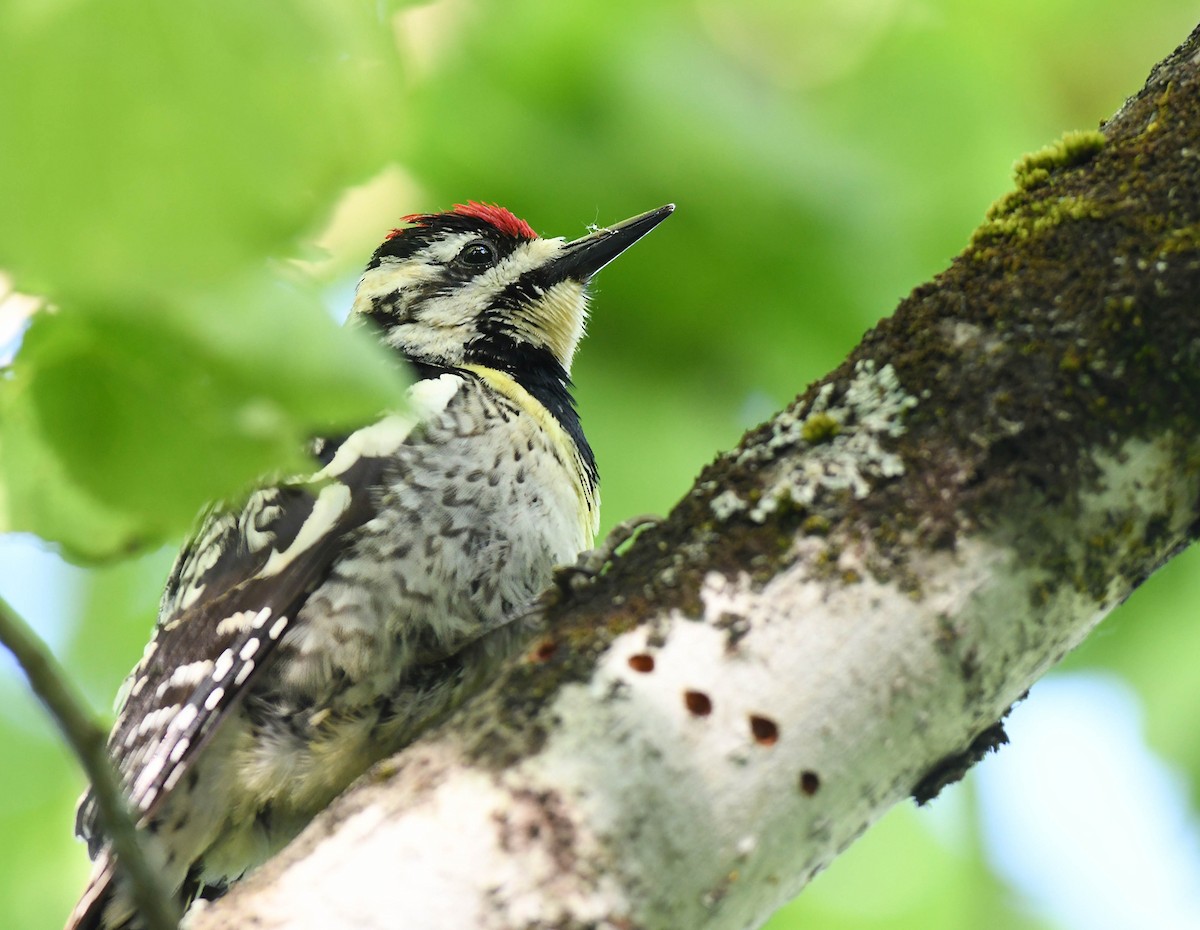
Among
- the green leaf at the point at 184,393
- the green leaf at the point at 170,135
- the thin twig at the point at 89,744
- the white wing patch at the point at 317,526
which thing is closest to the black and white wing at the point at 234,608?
the white wing patch at the point at 317,526

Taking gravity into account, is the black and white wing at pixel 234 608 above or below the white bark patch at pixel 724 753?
above

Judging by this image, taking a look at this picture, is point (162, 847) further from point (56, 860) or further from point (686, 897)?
point (56, 860)

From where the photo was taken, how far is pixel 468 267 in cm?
314

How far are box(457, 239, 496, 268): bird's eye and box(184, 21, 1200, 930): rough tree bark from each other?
180 cm

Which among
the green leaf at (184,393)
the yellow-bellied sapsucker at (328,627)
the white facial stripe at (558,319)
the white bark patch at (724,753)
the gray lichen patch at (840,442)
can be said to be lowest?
the white bark patch at (724,753)

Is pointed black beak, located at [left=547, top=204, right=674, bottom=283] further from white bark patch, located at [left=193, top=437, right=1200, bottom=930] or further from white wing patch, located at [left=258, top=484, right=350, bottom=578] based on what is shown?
white bark patch, located at [left=193, top=437, right=1200, bottom=930]

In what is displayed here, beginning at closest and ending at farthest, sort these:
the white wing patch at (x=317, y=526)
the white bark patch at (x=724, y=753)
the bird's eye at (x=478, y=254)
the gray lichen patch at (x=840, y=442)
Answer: the white bark patch at (x=724, y=753) < the gray lichen patch at (x=840, y=442) < the white wing patch at (x=317, y=526) < the bird's eye at (x=478, y=254)

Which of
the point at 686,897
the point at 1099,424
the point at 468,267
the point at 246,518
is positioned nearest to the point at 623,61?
the point at 468,267

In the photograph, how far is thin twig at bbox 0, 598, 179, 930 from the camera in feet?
3.04

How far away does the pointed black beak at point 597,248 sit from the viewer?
2.97 meters

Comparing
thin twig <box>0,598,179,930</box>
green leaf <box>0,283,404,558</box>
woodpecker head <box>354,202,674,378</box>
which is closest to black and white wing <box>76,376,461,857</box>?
woodpecker head <box>354,202,674,378</box>

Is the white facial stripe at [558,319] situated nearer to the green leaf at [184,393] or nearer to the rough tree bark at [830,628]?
the rough tree bark at [830,628]

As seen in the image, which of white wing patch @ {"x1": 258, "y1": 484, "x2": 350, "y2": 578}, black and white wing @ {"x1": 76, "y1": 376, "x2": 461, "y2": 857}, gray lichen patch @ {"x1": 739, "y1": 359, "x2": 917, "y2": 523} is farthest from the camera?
white wing patch @ {"x1": 258, "y1": 484, "x2": 350, "y2": 578}

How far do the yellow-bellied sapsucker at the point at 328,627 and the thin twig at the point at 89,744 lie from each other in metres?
0.91
